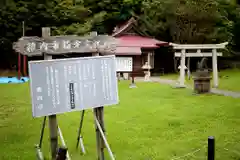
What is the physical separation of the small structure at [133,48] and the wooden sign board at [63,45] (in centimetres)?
1687

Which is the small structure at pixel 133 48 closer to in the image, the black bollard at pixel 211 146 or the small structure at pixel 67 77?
the small structure at pixel 67 77

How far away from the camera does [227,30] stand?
960 inches

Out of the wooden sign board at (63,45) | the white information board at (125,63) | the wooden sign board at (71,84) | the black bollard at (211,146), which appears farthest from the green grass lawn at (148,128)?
the white information board at (125,63)

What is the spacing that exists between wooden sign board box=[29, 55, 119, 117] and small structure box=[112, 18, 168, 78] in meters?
17.1

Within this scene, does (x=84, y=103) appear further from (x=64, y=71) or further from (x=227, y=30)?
(x=227, y=30)

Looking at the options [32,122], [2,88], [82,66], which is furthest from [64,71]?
[2,88]

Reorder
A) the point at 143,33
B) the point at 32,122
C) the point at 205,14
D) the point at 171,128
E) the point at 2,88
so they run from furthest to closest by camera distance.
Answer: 1. the point at 143,33
2. the point at 205,14
3. the point at 2,88
4. the point at 32,122
5. the point at 171,128

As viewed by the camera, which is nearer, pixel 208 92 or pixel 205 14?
pixel 208 92

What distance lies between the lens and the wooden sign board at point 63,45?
5.61m

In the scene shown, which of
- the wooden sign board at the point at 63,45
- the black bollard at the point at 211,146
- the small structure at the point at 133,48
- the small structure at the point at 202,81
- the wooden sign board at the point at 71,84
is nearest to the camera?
the black bollard at the point at 211,146

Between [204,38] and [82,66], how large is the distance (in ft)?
65.7

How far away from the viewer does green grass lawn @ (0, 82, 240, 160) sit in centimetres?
684

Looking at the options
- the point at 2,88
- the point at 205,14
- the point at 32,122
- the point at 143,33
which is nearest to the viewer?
the point at 32,122

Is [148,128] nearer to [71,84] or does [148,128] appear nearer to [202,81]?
[71,84]
